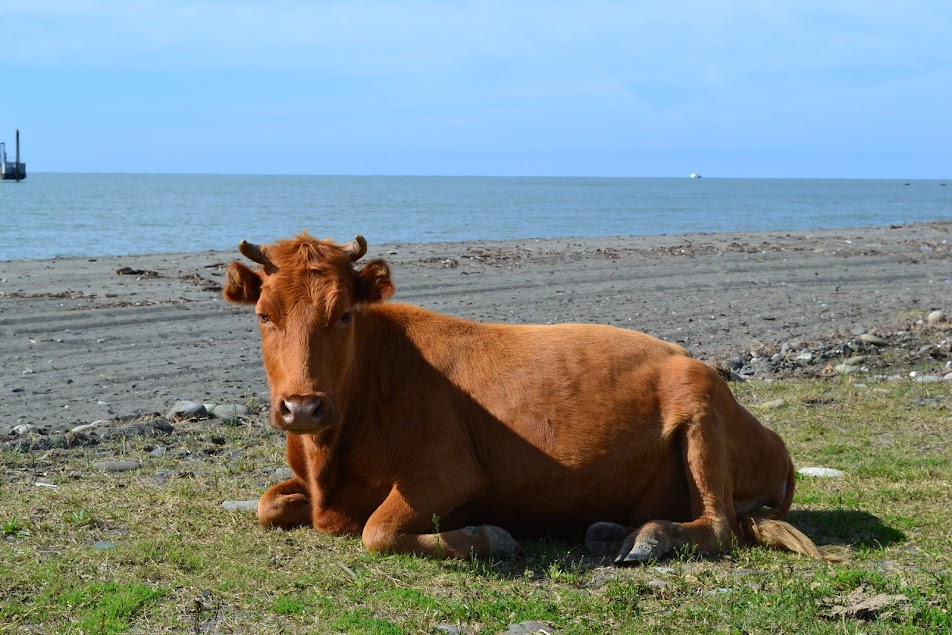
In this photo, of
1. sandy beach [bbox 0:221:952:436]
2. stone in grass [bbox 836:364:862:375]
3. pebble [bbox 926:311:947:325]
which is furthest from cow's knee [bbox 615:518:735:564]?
pebble [bbox 926:311:947:325]

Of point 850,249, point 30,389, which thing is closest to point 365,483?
point 30,389

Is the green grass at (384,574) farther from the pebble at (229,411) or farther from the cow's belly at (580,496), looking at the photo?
the pebble at (229,411)

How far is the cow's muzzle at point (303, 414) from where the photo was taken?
6031mm

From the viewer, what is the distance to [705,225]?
63.6m

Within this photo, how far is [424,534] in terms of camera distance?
21.9 feet

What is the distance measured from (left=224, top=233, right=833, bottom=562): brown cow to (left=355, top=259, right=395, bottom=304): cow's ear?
0.4 inches

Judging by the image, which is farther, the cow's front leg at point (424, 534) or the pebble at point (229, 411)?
the pebble at point (229, 411)

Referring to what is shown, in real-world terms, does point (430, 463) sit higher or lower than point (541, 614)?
higher

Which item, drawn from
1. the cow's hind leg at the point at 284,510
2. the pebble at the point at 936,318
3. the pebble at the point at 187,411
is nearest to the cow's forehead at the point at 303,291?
the cow's hind leg at the point at 284,510

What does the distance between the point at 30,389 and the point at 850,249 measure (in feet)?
81.1

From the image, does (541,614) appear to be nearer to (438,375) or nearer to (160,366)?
(438,375)

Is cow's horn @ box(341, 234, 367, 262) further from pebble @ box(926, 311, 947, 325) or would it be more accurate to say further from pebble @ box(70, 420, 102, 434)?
pebble @ box(926, 311, 947, 325)

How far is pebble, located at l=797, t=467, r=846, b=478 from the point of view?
884 cm

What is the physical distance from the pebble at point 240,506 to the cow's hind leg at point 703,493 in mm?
2771
